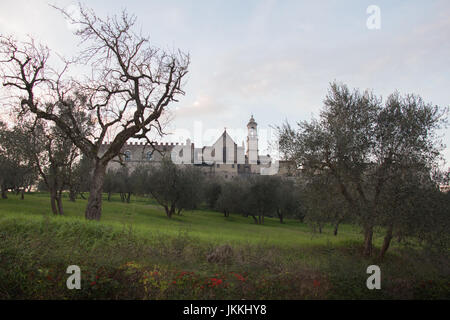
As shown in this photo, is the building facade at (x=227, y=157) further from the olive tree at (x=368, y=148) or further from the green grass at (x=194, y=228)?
the olive tree at (x=368, y=148)

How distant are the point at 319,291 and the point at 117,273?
5.14 meters

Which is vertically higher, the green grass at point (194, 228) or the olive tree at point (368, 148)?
the olive tree at point (368, 148)

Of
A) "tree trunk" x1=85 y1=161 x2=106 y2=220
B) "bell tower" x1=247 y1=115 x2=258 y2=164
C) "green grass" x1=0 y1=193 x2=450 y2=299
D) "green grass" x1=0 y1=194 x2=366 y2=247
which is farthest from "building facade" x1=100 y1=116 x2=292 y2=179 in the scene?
"green grass" x1=0 y1=193 x2=450 y2=299

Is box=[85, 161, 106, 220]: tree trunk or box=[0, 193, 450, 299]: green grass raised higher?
box=[85, 161, 106, 220]: tree trunk

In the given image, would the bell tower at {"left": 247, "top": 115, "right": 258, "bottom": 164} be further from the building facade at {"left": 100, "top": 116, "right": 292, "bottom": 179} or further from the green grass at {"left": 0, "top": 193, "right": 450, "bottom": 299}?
the green grass at {"left": 0, "top": 193, "right": 450, "bottom": 299}

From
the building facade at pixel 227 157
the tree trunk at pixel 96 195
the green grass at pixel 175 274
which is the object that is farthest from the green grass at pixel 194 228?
the building facade at pixel 227 157

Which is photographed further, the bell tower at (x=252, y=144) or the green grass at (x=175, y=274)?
the bell tower at (x=252, y=144)

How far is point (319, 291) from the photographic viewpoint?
24.3 feet

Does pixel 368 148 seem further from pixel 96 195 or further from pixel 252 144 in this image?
pixel 252 144

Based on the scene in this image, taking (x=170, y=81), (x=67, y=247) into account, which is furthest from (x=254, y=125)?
(x=67, y=247)

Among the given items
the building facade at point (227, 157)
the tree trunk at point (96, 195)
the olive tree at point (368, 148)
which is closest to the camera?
the olive tree at point (368, 148)

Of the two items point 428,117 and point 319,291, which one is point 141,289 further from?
point 428,117

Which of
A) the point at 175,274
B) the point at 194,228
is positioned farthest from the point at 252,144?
the point at 175,274
